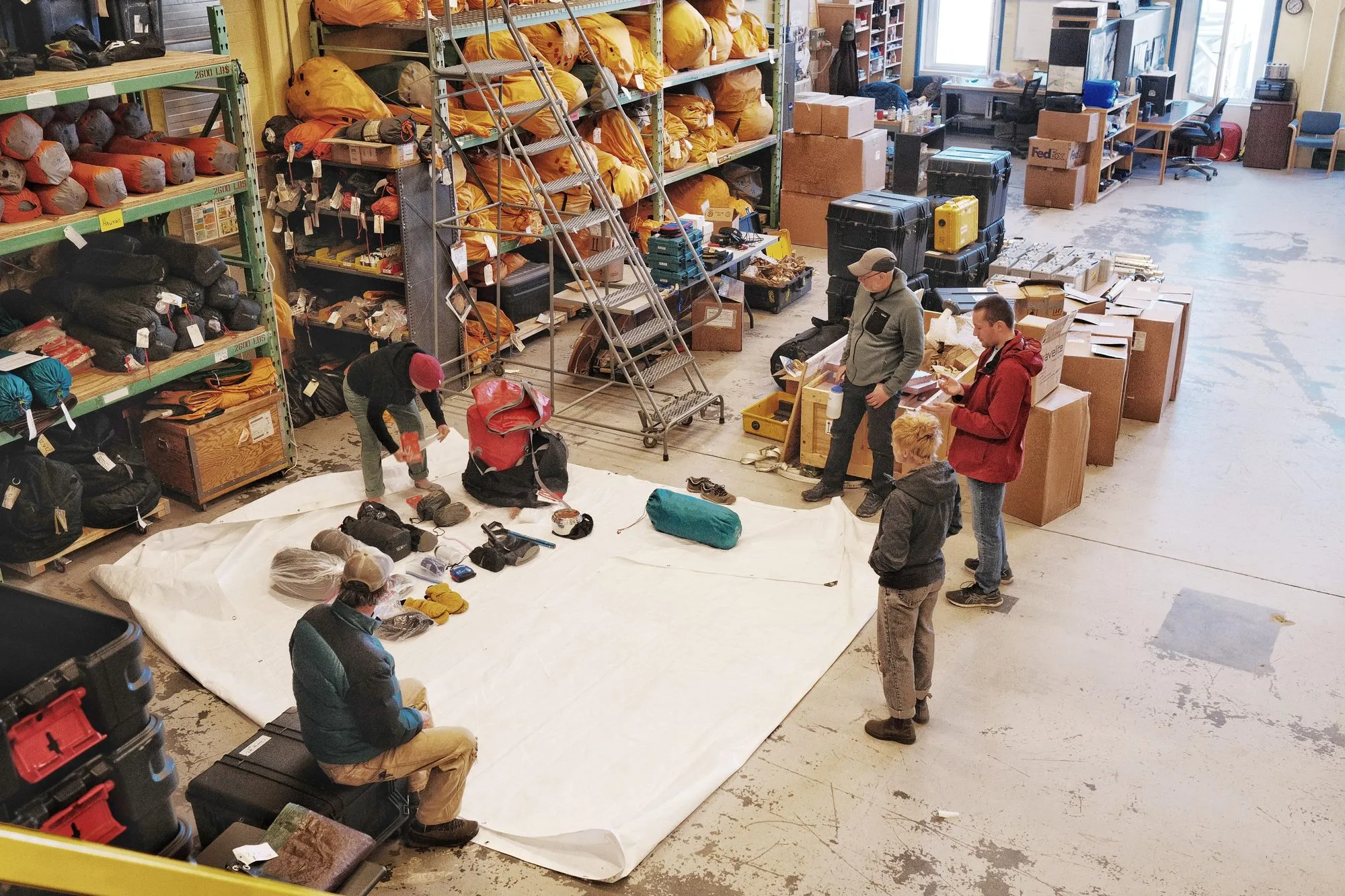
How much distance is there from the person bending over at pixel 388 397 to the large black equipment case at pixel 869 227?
3.60 metres

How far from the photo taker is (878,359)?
6410 mm

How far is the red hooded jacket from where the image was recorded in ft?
17.4

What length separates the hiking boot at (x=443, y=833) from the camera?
4.31 metres

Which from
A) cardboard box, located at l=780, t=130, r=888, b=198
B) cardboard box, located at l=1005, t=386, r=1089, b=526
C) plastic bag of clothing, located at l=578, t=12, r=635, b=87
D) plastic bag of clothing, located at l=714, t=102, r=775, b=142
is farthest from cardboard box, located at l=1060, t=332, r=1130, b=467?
plastic bag of clothing, located at l=714, t=102, r=775, b=142

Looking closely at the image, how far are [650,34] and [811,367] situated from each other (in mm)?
4108

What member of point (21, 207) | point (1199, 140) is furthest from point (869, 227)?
point (1199, 140)

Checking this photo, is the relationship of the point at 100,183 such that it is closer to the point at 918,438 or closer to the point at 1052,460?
the point at 918,438

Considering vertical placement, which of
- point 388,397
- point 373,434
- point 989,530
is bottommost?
point 989,530

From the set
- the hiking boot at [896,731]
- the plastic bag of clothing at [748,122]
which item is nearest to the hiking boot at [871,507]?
the hiking boot at [896,731]

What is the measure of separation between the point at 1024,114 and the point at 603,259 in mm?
9909

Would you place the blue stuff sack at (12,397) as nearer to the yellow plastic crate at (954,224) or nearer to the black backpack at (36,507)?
the black backpack at (36,507)

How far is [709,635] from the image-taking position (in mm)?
5586

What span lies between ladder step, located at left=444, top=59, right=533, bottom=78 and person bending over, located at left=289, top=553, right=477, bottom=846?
435 cm

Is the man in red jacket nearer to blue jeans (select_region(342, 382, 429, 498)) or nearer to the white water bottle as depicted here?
the white water bottle
